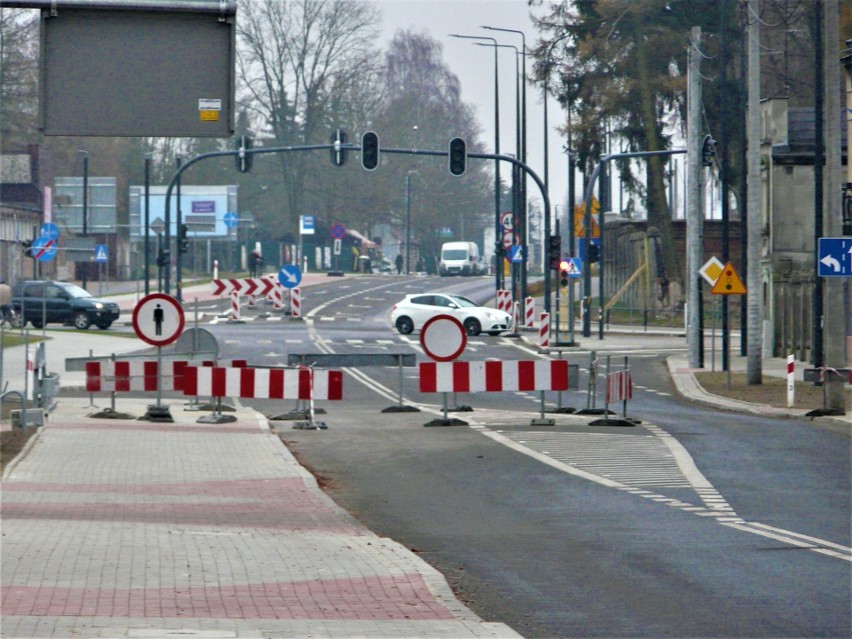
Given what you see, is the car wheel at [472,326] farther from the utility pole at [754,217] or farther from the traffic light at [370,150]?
the utility pole at [754,217]

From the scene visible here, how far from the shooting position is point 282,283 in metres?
57.4

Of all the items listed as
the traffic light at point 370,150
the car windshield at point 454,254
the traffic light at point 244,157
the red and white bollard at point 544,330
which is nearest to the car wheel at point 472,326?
the red and white bollard at point 544,330

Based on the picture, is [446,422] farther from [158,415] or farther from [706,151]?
[706,151]

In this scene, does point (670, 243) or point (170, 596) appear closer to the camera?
point (170, 596)

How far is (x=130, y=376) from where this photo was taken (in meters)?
22.3

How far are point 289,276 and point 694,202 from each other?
2321 centimetres

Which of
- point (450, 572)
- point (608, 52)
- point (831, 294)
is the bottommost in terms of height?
point (450, 572)

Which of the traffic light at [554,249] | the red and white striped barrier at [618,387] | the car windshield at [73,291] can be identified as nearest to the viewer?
the red and white striped barrier at [618,387]

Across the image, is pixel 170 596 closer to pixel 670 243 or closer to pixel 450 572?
pixel 450 572

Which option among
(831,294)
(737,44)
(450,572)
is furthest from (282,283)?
(450,572)

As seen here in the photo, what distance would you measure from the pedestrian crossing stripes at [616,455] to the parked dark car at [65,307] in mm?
35019

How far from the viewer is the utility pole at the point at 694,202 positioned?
118ft

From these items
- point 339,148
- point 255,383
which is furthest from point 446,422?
point 339,148

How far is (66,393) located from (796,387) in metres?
14.4
